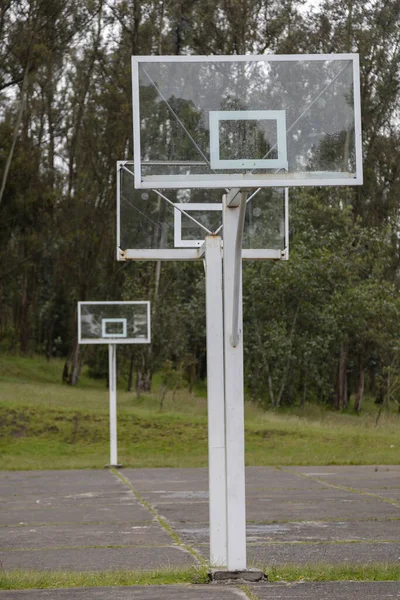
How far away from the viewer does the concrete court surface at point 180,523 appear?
8.28 meters

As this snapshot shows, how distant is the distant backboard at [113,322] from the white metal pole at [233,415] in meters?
12.9

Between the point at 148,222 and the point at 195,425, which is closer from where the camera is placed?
the point at 148,222

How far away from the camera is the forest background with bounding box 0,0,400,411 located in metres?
32.9

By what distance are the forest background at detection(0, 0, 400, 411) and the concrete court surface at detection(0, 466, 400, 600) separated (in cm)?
1483

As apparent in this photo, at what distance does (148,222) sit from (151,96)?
2.90m

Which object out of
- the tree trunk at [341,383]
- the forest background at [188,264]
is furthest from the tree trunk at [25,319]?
the tree trunk at [341,383]

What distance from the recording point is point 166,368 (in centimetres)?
3198

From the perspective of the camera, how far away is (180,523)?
1123cm

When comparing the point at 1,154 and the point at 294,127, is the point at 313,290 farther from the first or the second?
the point at 294,127

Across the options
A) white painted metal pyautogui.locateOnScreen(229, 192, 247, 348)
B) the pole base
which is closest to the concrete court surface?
the pole base

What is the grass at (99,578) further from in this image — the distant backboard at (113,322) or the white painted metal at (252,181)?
the distant backboard at (113,322)

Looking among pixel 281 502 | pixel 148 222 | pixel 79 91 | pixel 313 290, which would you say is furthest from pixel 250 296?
pixel 148 222

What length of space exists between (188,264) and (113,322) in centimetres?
Result: 2015

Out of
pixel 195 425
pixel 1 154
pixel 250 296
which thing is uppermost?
pixel 1 154
